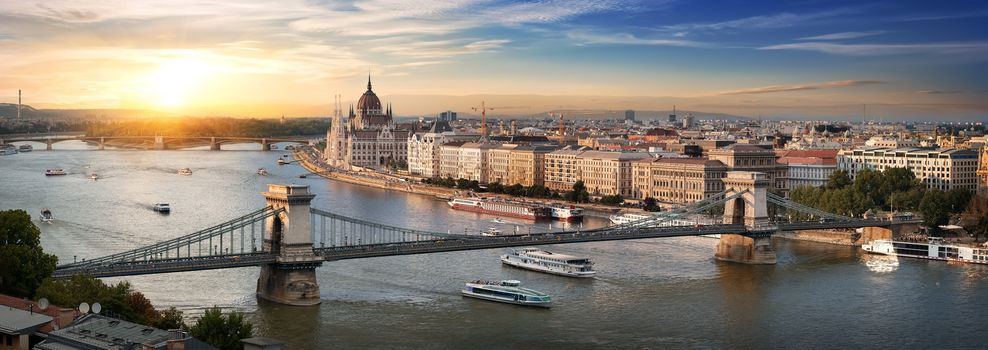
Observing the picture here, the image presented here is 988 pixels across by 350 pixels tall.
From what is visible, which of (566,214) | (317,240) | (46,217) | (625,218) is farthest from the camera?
(566,214)

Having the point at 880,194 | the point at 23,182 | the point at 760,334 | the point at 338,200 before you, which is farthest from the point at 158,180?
the point at 760,334

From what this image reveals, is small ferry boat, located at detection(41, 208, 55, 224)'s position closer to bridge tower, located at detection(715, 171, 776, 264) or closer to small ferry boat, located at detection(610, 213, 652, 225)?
small ferry boat, located at detection(610, 213, 652, 225)

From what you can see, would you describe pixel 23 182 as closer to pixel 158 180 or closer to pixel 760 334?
pixel 158 180

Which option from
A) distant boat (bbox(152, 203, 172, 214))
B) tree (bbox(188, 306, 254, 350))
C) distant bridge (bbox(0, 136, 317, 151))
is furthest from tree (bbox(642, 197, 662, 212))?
distant bridge (bbox(0, 136, 317, 151))

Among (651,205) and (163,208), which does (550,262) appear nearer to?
(651,205)

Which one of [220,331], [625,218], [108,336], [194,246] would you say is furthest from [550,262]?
[108,336]

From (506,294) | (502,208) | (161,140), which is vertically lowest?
(506,294)

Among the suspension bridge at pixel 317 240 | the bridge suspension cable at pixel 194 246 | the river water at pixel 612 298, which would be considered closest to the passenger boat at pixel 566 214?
the river water at pixel 612 298
